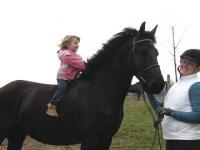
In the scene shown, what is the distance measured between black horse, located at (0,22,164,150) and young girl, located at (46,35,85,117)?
101 mm

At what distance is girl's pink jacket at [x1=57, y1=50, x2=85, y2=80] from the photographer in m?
6.28

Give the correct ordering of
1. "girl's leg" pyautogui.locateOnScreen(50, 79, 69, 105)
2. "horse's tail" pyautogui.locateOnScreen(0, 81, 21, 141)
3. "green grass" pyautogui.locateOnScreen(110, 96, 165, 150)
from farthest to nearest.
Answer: "green grass" pyautogui.locateOnScreen(110, 96, 165, 150)
"horse's tail" pyautogui.locateOnScreen(0, 81, 21, 141)
"girl's leg" pyautogui.locateOnScreen(50, 79, 69, 105)

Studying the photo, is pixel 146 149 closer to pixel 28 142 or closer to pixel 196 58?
pixel 28 142

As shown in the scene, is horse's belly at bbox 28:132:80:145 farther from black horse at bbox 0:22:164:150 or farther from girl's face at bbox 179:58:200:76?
girl's face at bbox 179:58:200:76

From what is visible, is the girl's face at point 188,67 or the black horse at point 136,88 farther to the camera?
the black horse at point 136,88

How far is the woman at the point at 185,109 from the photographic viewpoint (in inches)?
171

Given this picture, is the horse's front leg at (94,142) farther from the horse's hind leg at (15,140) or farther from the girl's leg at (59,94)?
the horse's hind leg at (15,140)

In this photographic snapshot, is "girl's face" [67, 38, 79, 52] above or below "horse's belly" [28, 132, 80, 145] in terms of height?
above

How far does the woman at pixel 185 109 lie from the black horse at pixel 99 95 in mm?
714

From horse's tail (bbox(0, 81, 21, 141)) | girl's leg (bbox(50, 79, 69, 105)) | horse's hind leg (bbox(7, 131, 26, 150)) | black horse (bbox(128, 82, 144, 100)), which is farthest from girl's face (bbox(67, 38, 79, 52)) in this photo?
horse's hind leg (bbox(7, 131, 26, 150))

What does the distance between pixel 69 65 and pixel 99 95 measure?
0.74m

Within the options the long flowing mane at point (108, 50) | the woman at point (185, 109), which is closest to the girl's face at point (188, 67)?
the woman at point (185, 109)

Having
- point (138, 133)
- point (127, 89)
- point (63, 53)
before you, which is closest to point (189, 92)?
point (127, 89)

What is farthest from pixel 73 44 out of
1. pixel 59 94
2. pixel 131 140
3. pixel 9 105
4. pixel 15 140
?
pixel 131 140
